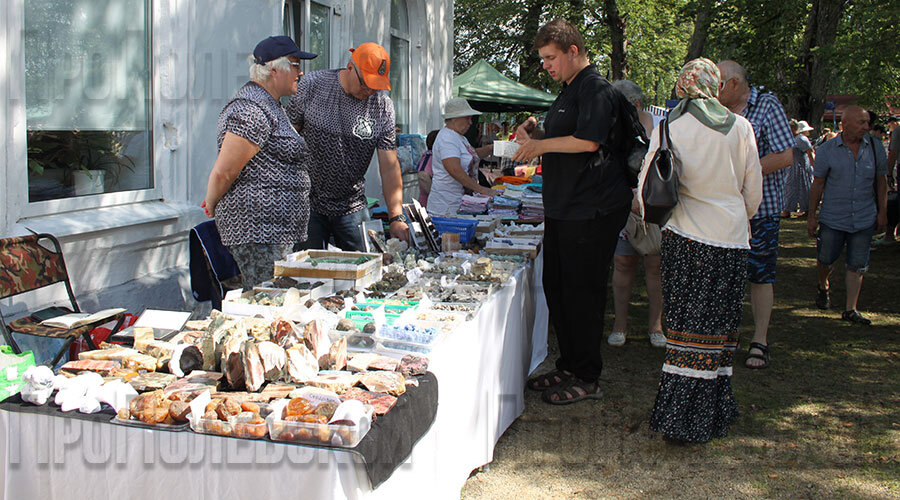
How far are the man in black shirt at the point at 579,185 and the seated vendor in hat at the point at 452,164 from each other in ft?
6.15

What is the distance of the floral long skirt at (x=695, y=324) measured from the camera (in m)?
3.43

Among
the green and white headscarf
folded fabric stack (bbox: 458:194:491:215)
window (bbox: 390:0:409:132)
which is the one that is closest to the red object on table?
the green and white headscarf

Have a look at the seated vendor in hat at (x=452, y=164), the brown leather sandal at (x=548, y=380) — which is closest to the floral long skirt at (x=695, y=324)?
the brown leather sandal at (x=548, y=380)

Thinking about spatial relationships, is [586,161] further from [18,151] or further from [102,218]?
[18,151]

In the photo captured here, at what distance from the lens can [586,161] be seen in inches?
146

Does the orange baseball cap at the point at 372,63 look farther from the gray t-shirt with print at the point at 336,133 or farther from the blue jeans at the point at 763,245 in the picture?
the blue jeans at the point at 763,245

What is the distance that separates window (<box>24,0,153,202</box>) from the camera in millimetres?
3695

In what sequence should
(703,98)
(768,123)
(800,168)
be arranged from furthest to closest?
1. (800,168)
2. (768,123)
3. (703,98)

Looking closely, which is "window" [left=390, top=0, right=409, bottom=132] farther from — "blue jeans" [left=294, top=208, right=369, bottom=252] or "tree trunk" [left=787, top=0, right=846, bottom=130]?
"tree trunk" [left=787, top=0, right=846, bottom=130]

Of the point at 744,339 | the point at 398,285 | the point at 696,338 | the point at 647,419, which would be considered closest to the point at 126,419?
the point at 398,285

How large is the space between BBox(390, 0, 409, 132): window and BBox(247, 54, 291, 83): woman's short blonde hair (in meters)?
5.86

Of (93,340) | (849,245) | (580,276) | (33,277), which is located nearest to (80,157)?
(33,277)

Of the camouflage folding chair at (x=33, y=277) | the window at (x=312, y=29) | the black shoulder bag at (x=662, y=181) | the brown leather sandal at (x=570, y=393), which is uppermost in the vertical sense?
the window at (x=312, y=29)

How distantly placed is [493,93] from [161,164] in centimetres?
951
